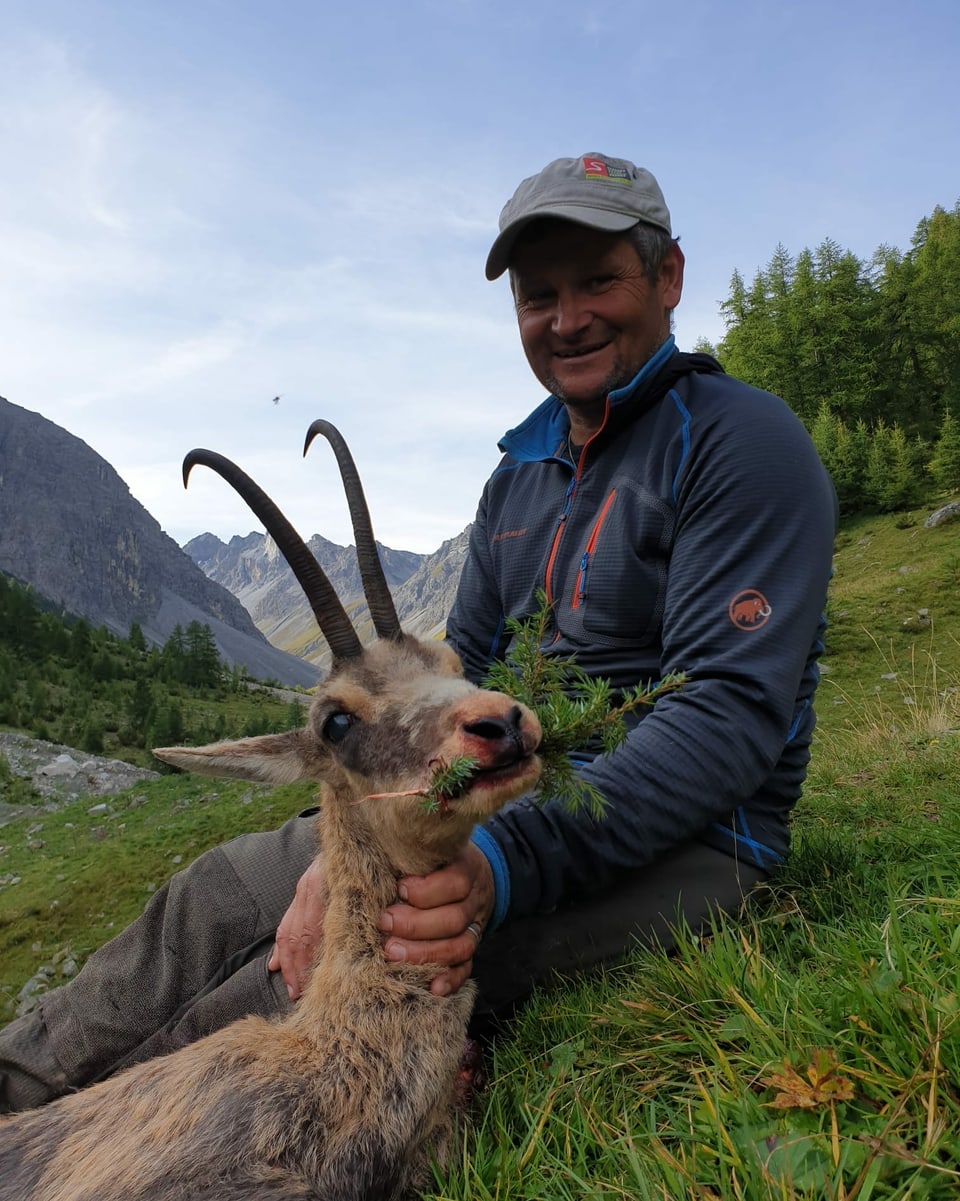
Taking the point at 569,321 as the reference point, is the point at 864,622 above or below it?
below

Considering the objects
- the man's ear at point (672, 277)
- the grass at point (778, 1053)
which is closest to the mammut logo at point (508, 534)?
the man's ear at point (672, 277)

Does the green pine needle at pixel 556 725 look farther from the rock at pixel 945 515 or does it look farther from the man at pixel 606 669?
the rock at pixel 945 515

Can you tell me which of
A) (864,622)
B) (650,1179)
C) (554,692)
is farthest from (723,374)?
(864,622)

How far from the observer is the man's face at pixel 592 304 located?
168 inches

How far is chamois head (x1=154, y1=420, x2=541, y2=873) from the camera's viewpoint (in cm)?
262

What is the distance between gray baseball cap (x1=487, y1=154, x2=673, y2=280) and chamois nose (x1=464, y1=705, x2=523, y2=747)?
2.77m

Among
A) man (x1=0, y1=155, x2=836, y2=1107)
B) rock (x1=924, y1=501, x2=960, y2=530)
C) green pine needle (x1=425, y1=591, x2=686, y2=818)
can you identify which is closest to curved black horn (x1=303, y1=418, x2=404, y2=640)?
green pine needle (x1=425, y1=591, x2=686, y2=818)

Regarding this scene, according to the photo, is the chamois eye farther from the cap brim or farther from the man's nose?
the cap brim

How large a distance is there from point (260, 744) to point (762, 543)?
240 centimetres

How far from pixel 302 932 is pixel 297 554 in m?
1.69

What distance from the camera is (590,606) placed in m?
3.88

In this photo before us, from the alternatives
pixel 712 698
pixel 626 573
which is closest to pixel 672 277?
pixel 626 573

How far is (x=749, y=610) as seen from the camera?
319 centimetres

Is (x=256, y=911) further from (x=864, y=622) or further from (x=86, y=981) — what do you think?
(x=864, y=622)
